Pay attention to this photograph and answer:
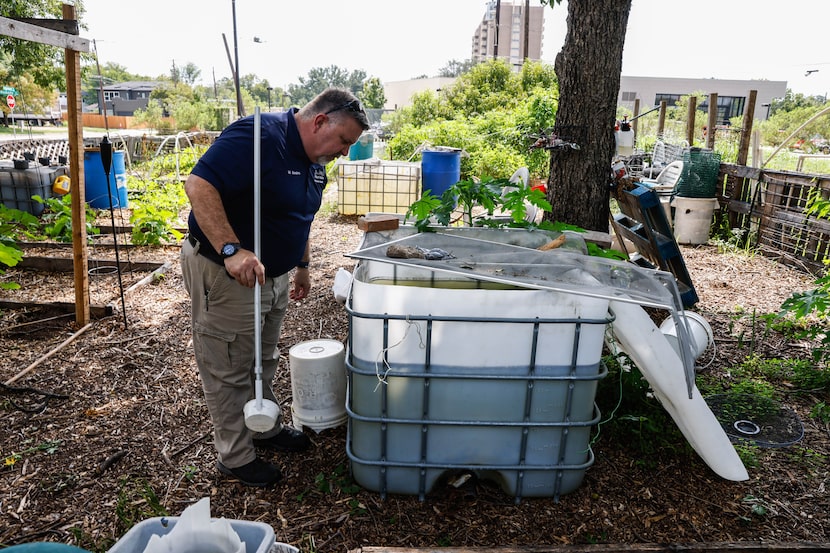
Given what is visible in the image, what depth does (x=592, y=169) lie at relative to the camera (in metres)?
4.12

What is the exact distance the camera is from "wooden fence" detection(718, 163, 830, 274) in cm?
607

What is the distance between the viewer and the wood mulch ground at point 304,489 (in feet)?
7.20

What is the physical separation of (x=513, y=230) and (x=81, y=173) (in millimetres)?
3182

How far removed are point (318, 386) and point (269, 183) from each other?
1.09 meters

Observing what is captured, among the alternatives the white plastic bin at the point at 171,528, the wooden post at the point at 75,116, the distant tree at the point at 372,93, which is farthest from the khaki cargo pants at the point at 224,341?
the distant tree at the point at 372,93

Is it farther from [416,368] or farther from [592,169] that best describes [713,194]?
[416,368]

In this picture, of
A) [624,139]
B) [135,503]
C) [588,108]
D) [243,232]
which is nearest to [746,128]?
[624,139]

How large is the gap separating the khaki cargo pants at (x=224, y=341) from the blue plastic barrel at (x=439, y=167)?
6679mm

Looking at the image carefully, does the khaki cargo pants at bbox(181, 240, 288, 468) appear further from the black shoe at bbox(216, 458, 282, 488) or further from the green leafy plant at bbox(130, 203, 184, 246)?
the green leafy plant at bbox(130, 203, 184, 246)

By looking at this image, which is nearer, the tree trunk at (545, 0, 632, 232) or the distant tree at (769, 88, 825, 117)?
the tree trunk at (545, 0, 632, 232)

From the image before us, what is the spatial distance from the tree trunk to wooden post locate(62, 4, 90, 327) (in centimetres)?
346

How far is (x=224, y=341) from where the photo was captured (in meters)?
2.37

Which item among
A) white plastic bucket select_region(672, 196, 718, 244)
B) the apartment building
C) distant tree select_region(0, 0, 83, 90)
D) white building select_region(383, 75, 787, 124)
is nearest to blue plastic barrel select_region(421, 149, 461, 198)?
white plastic bucket select_region(672, 196, 718, 244)

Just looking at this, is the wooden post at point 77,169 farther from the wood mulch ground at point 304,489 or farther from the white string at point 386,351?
the white string at point 386,351
